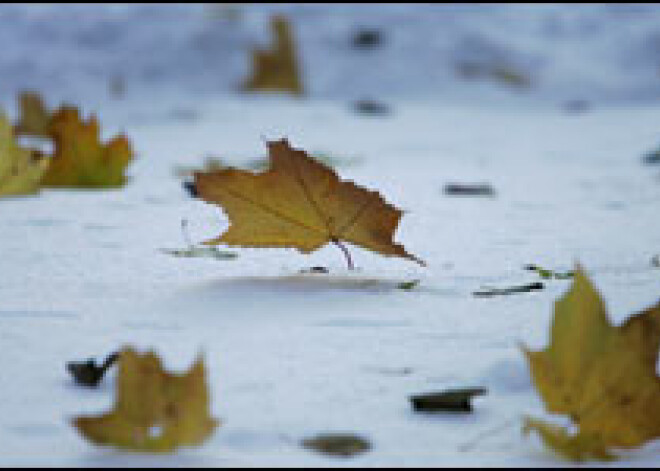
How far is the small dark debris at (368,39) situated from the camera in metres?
4.72

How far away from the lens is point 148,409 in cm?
81

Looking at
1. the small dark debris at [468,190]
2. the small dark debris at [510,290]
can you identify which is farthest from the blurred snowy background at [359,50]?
the small dark debris at [510,290]

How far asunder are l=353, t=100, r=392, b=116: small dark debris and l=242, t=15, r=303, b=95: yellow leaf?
1.00 feet

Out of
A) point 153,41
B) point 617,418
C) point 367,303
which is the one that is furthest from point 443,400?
point 153,41

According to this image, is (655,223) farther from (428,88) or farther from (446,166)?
(428,88)

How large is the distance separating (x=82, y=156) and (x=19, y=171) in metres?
0.19

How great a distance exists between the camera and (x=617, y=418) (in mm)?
826

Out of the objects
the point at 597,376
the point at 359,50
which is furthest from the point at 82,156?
the point at 359,50

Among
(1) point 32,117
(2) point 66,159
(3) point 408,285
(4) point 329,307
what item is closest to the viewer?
(4) point 329,307

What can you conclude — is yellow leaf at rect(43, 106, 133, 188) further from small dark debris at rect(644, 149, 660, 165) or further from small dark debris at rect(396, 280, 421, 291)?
small dark debris at rect(644, 149, 660, 165)

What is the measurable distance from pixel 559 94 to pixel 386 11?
0.94 metres

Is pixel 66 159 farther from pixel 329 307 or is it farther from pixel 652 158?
pixel 652 158

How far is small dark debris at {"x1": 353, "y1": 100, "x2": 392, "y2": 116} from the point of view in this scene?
4047 mm

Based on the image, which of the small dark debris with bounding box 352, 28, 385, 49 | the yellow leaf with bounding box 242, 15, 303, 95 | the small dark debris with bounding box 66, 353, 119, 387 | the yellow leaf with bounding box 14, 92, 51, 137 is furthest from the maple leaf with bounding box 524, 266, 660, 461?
the small dark debris with bounding box 352, 28, 385, 49
